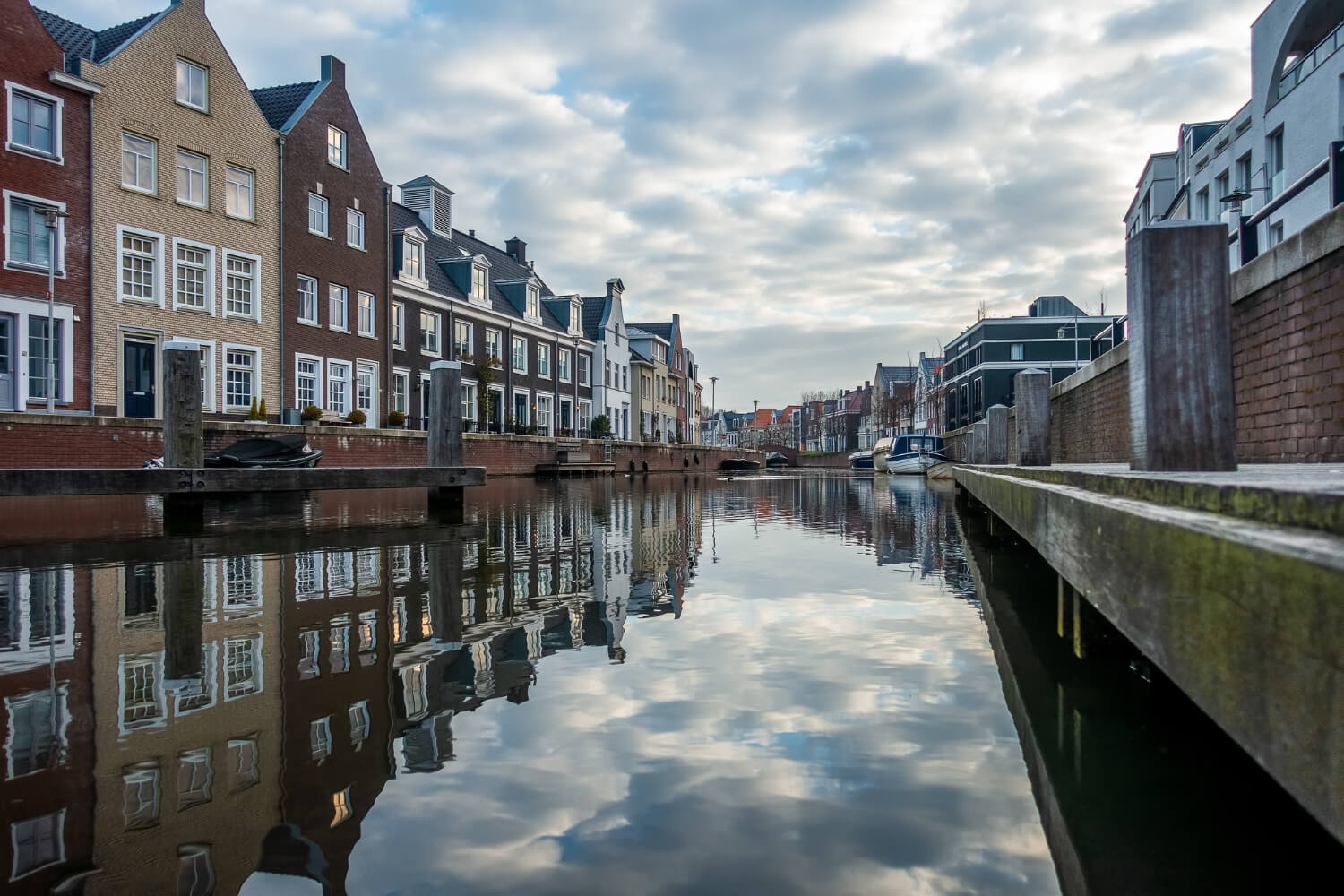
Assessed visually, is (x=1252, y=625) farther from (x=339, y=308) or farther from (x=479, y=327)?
(x=479, y=327)

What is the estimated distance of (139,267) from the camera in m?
22.7

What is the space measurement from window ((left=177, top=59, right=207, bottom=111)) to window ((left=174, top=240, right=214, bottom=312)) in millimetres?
4128

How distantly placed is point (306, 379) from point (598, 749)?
27736 millimetres

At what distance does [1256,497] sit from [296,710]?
2.86 metres

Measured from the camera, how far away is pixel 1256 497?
1484mm

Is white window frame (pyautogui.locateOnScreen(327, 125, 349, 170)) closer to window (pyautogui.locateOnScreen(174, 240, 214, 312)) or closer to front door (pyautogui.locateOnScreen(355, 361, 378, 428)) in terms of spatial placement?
window (pyautogui.locateOnScreen(174, 240, 214, 312))

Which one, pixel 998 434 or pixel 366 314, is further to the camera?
pixel 366 314

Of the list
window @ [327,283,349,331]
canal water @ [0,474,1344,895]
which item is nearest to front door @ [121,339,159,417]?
window @ [327,283,349,331]

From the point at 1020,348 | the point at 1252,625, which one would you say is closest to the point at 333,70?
the point at 1252,625

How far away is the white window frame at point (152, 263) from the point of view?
21953mm

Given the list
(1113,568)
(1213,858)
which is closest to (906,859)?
(1213,858)

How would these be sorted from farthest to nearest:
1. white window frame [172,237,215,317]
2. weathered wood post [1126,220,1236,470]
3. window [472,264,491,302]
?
1. window [472,264,491,302]
2. white window frame [172,237,215,317]
3. weathered wood post [1126,220,1236,470]

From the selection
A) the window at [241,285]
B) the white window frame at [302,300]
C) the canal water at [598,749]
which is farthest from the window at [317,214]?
the canal water at [598,749]

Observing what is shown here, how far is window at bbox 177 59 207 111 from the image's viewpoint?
79.2 ft
